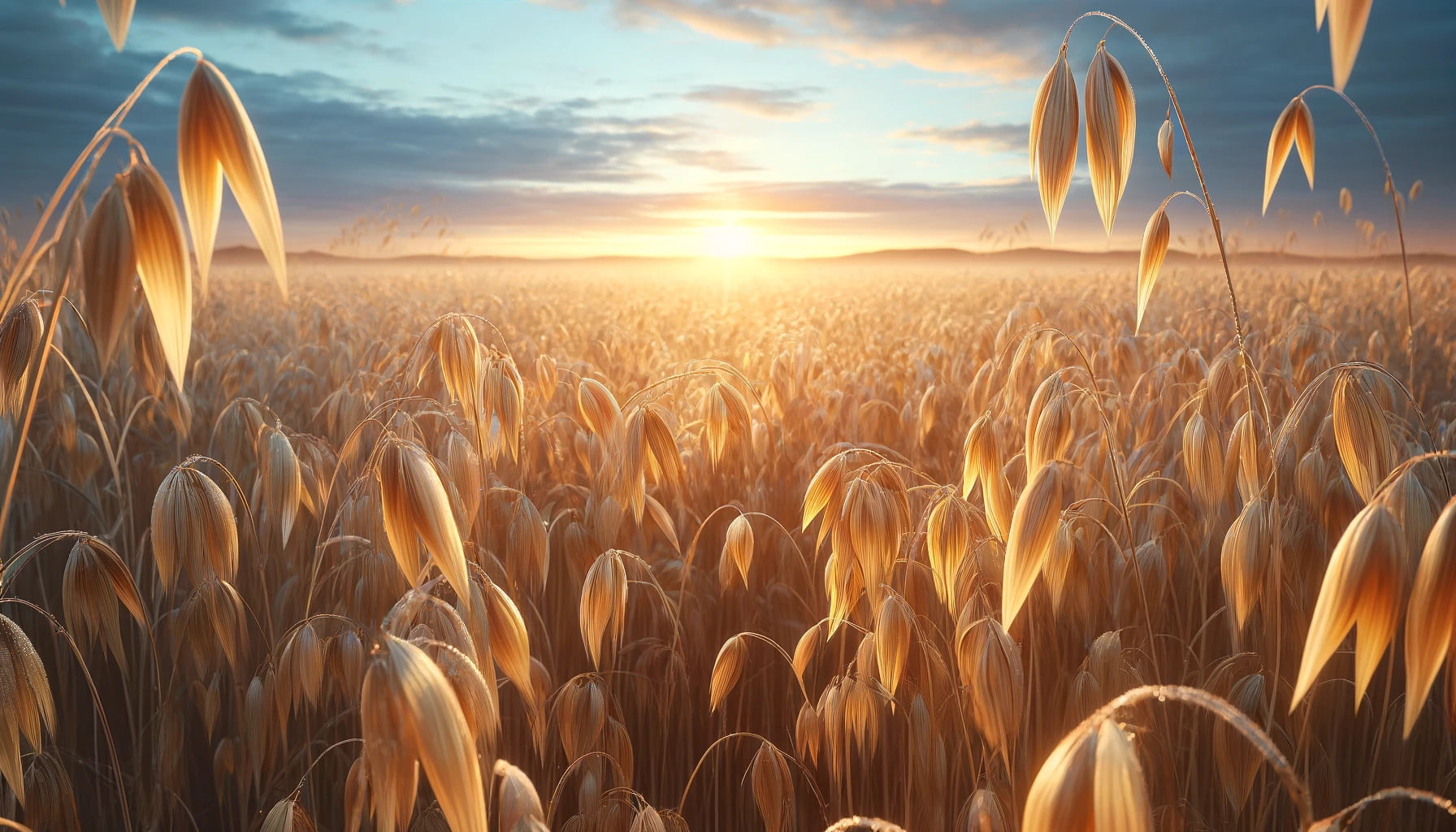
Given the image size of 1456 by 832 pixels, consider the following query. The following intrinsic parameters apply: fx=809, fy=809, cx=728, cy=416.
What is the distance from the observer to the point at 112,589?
3.75ft

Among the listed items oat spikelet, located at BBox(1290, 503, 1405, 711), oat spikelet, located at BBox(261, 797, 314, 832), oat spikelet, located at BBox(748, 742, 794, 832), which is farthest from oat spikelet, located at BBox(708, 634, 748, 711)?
oat spikelet, located at BBox(1290, 503, 1405, 711)

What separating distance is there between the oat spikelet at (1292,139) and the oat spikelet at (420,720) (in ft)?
4.90

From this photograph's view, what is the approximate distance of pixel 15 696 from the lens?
2.99 feet

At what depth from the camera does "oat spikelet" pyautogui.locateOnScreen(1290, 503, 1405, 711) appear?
2.22ft

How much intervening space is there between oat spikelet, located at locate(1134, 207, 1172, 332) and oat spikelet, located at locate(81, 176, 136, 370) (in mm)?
1143

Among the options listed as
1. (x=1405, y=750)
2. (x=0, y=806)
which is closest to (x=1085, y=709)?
(x=1405, y=750)

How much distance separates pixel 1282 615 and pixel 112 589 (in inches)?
84.8

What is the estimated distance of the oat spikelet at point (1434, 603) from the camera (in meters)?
0.63

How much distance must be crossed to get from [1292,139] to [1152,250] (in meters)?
0.40

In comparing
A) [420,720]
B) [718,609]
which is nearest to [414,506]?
[420,720]

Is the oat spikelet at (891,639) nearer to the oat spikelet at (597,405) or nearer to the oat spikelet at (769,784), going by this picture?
the oat spikelet at (769,784)

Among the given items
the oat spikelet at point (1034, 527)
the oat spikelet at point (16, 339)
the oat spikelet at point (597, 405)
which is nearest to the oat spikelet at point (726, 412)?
the oat spikelet at point (597, 405)

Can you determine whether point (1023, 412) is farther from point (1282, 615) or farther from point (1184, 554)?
point (1282, 615)

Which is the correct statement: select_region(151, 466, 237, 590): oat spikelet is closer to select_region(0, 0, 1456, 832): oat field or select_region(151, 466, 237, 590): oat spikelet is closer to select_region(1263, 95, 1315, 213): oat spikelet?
select_region(0, 0, 1456, 832): oat field
